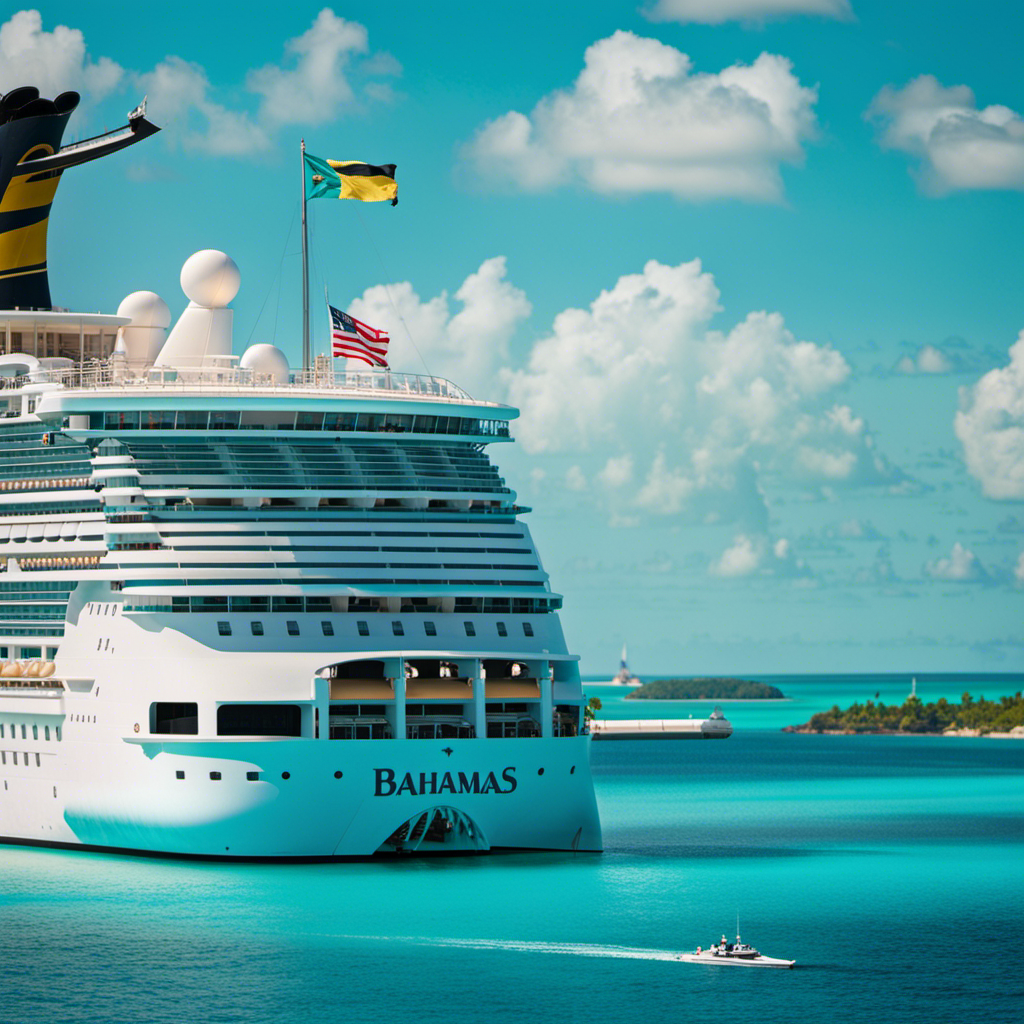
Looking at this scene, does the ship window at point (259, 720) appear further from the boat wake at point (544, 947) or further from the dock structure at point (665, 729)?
the dock structure at point (665, 729)

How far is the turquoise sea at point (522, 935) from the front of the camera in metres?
41.4

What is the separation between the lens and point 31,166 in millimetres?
73188

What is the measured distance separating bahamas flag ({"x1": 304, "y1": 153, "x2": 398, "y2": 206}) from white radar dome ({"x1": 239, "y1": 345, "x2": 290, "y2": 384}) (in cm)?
475

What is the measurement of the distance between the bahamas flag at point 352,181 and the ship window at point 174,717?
16926 mm

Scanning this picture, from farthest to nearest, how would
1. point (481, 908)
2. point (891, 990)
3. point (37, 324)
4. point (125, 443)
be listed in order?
point (37, 324)
point (125, 443)
point (481, 908)
point (891, 990)

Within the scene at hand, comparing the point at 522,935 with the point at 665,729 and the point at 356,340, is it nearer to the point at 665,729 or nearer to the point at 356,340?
the point at 356,340

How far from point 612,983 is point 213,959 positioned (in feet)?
27.8

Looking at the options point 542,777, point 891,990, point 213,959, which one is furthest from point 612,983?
point 542,777

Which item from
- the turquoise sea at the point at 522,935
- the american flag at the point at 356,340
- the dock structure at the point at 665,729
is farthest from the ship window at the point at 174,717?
the dock structure at the point at 665,729

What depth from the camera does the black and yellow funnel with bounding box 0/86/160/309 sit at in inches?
2859

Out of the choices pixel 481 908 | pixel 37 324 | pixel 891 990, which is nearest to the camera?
pixel 891 990

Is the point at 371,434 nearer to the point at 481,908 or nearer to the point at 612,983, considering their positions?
the point at 481,908

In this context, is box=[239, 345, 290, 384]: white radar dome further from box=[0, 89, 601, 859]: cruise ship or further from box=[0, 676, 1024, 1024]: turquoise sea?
box=[0, 676, 1024, 1024]: turquoise sea

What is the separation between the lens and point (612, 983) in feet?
141
